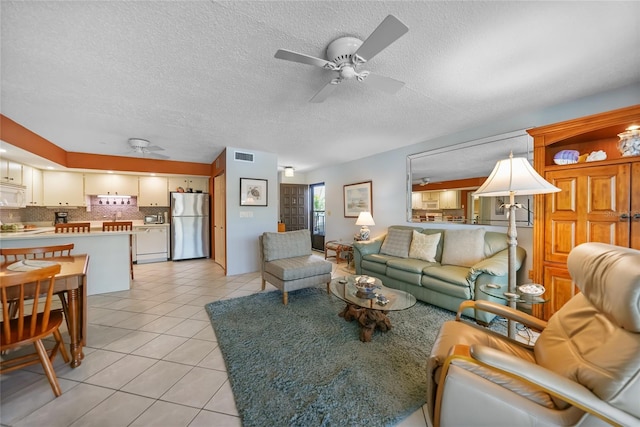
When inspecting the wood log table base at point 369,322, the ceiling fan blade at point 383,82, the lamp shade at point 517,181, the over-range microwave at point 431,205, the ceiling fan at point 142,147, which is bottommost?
the wood log table base at point 369,322

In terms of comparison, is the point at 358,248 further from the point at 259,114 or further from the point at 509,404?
the point at 509,404

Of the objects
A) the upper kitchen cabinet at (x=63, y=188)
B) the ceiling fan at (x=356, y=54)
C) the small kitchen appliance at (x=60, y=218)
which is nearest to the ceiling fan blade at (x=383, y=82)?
the ceiling fan at (x=356, y=54)

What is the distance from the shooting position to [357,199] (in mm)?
5199

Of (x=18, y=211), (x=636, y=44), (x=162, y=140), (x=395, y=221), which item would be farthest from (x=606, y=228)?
(x=18, y=211)

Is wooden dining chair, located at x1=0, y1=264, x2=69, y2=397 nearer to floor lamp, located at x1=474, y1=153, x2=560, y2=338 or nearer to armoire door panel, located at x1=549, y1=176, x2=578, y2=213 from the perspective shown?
floor lamp, located at x1=474, y1=153, x2=560, y2=338

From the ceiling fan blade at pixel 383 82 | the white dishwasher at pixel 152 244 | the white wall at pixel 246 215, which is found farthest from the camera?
the white dishwasher at pixel 152 244

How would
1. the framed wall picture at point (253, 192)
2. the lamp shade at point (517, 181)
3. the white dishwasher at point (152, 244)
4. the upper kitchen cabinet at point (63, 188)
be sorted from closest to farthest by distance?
the lamp shade at point (517, 181)
the framed wall picture at point (253, 192)
the upper kitchen cabinet at point (63, 188)
the white dishwasher at point (152, 244)

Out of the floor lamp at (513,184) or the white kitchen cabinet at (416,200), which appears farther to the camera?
the white kitchen cabinet at (416,200)

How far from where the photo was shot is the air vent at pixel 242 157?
4.27 metres

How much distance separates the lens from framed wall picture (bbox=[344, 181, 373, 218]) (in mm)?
4906

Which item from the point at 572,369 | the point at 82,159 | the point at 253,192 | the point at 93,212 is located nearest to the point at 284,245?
the point at 253,192

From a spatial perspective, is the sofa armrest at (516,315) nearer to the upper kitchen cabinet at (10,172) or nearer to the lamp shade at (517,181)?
the lamp shade at (517,181)

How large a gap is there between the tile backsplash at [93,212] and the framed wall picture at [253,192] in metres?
2.77

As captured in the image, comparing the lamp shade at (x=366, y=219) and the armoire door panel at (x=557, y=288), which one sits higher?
the lamp shade at (x=366, y=219)
